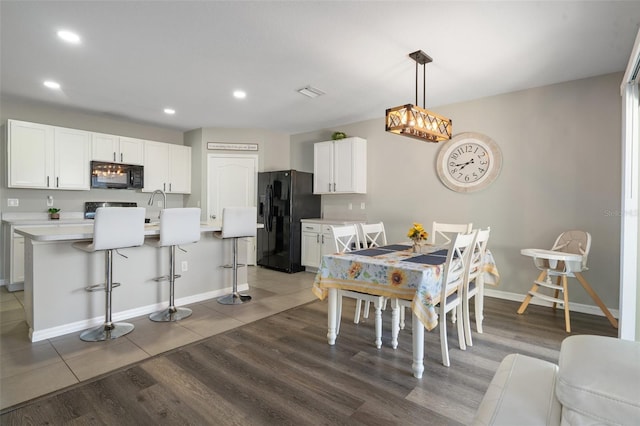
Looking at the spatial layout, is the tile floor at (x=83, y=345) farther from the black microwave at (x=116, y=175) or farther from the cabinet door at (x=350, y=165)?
the cabinet door at (x=350, y=165)

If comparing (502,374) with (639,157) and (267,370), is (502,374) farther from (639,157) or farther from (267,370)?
(639,157)

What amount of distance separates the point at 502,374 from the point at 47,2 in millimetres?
3400

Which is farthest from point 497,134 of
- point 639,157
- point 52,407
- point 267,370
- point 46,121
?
point 46,121

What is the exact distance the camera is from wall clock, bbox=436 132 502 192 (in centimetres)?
407

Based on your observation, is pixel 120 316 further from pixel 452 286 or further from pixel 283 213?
pixel 452 286

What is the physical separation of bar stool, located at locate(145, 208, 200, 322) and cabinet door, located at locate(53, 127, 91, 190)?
2425mm

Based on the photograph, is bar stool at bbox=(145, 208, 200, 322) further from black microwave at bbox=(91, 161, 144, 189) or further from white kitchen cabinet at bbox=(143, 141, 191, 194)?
white kitchen cabinet at bbox=(143, 141, 191, 194)

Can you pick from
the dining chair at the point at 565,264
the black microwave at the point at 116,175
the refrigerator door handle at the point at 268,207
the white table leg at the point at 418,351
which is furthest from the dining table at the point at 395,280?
the black microwave at the point at 116,175

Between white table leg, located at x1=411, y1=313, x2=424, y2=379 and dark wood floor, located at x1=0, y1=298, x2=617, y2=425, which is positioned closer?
dark wood floor, located at x1=0, y1=298, x2=617, y2=425

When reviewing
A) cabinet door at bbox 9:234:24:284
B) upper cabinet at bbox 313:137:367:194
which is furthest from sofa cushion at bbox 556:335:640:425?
cabinet door at bbox 9:234:24:284

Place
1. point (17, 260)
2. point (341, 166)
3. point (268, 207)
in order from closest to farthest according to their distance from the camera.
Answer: point (17, 260) → point (341, 166) → point (268, 207)

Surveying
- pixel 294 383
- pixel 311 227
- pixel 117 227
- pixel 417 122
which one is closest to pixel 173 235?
pixel 117 227

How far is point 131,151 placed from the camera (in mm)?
5320

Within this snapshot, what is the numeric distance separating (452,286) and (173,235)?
8.26 ft
